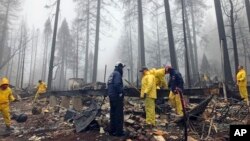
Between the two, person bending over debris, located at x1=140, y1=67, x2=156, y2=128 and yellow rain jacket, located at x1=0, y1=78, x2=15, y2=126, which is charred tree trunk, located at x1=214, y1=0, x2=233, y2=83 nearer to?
person bending over debris, located at x1=140, y1=67, x2=156, y2=128

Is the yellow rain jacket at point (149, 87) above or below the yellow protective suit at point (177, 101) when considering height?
above

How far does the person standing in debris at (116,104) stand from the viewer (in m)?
8.35

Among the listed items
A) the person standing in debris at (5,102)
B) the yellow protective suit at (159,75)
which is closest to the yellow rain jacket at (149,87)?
Result: the yellow protective suit at (159,75)

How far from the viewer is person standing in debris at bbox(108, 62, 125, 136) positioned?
8.35 m

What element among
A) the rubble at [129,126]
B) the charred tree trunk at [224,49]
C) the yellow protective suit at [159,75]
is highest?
the charred tree trunk at [224,49]

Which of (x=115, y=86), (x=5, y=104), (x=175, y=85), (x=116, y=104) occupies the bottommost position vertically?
(x=116, y=104)

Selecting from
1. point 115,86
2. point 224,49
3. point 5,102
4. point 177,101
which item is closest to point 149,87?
point 115,86

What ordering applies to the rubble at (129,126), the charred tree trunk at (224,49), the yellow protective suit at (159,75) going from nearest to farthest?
the rubble at (129,126)
the yellow protective suit at (159,75)
the charred tree trunk at (224,49)

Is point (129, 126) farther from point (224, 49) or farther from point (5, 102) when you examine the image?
point (224, 49)

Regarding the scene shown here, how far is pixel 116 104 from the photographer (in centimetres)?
855

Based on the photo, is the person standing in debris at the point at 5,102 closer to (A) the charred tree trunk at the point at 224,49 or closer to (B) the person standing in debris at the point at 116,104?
(B) the person standing in debris at the point at 116,104

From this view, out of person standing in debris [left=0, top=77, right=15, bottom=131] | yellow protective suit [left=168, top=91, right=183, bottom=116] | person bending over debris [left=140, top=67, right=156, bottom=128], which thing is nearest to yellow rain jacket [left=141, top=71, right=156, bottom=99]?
person bending over debris [left=140, top=67, right=156, bottom=128]

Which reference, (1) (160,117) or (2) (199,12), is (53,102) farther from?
(2) (199,12)

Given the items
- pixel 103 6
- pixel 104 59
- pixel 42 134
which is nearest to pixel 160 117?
pixel 42 134
